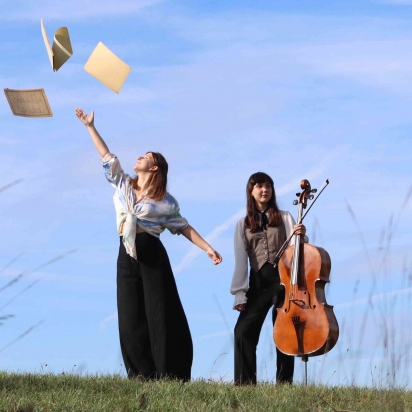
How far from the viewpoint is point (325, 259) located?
22.0 ft

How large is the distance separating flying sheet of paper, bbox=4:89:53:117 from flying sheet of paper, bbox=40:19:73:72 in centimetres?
32

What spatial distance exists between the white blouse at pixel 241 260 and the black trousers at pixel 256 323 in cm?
10

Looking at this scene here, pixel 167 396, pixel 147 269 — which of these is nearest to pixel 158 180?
pixel 147 269

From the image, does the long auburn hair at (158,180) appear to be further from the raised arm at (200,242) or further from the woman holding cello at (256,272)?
the woman holding cello at (256,272)

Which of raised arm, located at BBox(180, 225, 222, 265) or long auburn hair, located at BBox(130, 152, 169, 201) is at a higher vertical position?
long auburn hair, located at BBox(130, 152, 169, 201)

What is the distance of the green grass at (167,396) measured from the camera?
5.08m

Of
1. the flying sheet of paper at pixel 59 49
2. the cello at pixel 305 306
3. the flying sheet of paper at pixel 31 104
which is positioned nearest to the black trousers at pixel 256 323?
the cello at pixel 305 306

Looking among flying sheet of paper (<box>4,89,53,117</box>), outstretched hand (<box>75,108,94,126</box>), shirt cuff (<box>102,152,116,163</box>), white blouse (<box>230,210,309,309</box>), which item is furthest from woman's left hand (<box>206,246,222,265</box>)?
flying sheet of paper (<box>4,89,53,117</box>)

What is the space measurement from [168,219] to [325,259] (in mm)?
1374

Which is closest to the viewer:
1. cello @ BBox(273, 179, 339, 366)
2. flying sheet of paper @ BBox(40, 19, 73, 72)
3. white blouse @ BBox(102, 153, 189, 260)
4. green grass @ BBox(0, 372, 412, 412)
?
green grass @ BBox(0, 372, 412, 412)

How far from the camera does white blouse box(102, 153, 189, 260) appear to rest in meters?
6.74

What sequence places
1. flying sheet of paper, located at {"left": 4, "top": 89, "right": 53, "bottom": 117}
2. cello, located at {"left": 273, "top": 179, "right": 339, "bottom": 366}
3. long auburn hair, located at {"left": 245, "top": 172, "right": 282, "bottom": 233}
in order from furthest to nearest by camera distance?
long auburn hair, located at {"left": 245, "top": 172, "right": 282, "bottom": 233} → cello, located at {"left": 273, "top": 179, "right": 339, "bottom": 366} → flying sheet of paper, located at {"left": 4, "top": 89, "right": 53, "bottom": 117}

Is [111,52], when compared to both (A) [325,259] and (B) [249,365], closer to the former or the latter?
(A) [325,259]

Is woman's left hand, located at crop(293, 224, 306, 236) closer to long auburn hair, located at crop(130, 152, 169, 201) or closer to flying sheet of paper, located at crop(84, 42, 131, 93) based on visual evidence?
long auburn hair, located at crop(130, 152, 169, 201)
